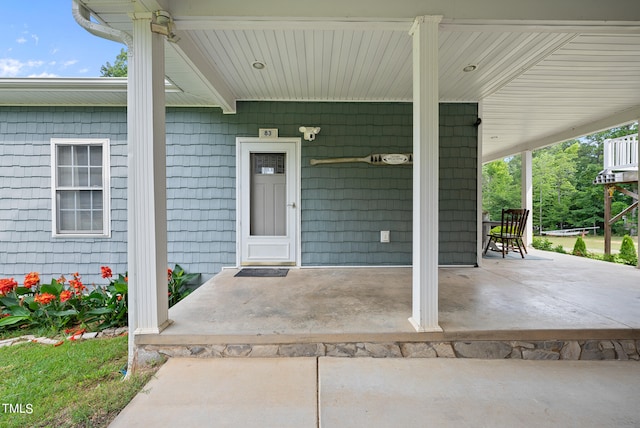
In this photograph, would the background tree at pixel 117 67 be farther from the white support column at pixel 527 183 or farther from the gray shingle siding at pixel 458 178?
the white support column at pixel 527 183

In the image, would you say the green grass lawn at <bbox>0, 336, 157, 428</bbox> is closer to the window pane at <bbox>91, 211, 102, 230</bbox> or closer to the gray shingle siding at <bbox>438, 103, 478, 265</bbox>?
the window pane at <bbox>91, 211, 102, 230</bbox>

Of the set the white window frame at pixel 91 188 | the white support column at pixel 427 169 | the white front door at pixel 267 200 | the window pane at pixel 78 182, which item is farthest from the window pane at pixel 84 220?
the white support column at pixel 427 169

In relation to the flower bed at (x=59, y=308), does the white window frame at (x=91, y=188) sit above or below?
above

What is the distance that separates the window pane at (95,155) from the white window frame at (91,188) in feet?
0.20

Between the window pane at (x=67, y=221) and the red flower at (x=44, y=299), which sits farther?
the window pane at (x=67, y=221)

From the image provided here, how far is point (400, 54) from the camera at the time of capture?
3062mm

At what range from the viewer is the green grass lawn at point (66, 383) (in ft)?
5.67

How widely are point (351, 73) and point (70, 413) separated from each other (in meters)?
3.86

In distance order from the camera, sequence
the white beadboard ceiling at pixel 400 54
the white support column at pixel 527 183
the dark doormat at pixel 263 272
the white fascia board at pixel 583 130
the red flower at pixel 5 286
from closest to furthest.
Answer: the white beadboard ceiling at pixel 400 54
the red flower at pixel 5 286
the dark doormat at pixel 263 272
the white fascia board at pixel 583 130
the white support column at pixel 527 183

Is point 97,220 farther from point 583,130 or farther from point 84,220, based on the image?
point 583,130

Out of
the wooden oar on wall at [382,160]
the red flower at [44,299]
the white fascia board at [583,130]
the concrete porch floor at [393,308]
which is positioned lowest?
the red flower at [44,299]

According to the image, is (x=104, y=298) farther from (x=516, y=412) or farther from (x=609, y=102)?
(x=609, y=102)

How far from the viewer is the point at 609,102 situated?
177 inches

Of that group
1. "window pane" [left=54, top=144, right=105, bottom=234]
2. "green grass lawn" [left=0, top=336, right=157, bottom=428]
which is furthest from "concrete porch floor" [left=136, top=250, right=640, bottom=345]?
"window pane" [left=54, top=144, right=105, bottom=234]
